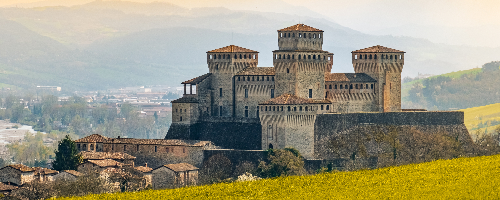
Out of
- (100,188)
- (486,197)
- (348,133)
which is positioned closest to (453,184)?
(486,197)

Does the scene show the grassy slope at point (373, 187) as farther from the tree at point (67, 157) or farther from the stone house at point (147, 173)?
the tree at point (67, 157)

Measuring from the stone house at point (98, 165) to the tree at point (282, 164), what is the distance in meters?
12.6

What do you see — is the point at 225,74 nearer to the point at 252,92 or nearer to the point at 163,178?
the point at 252,92

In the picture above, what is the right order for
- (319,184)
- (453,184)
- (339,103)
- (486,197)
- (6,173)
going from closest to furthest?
(486,197) → (453,184) → (319,184) → (6,173) → (339,103)

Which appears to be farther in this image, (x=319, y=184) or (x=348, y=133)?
(x=348, y=133)

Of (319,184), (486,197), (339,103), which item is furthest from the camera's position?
(339,103)

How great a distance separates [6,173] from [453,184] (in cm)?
4598

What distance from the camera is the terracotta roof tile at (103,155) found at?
82.9 meters

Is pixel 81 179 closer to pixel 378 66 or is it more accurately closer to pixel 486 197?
pixel 378 66

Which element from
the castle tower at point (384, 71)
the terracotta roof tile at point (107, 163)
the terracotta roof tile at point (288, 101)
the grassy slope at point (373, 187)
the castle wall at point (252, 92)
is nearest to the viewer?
the grassy slope at point (373, 187)

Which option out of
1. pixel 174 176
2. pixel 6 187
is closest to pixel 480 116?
pixel 174 176

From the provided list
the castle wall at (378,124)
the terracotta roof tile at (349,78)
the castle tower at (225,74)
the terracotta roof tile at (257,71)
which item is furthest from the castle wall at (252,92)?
the castle wall at (378,124)

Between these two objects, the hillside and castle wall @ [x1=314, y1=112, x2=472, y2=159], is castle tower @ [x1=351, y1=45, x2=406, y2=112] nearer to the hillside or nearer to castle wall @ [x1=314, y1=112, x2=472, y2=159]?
castle wall @ [x1=314, y1=112, x2=472, y2=159]

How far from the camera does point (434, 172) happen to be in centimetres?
4884
